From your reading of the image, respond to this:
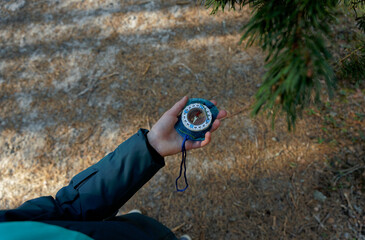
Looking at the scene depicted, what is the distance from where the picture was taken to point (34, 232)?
4.17 ft

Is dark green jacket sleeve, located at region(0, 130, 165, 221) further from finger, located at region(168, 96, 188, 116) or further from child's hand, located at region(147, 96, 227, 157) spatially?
finger, located at region(168, 96, 188, 116)

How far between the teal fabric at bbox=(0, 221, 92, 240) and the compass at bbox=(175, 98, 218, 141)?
1064 mm

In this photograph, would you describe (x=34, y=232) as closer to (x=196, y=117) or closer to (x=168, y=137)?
(x=168, y=137)

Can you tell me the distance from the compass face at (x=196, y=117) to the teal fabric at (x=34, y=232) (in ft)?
3.60

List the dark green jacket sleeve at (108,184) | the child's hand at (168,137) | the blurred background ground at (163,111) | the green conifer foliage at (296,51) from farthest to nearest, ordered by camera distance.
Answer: the blurred background ground at (163,111) → the child's hand at (168,137) → the dark green jacket sleeve at (108,184) → the green conifer foliage at (296,51)

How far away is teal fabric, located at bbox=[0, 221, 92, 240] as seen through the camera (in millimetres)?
1222

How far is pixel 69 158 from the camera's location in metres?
3.31

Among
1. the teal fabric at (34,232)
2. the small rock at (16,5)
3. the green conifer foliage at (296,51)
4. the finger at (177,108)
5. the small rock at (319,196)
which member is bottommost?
the small rock at (319,196)

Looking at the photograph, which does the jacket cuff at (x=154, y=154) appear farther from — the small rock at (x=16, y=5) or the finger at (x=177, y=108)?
the small rock at (x=16, y=5)

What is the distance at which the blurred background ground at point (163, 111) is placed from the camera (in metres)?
2.87

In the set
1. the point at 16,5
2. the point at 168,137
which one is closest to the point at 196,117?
the point at 168,137

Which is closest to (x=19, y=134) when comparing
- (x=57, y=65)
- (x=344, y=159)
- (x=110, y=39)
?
(x=57, y=65)

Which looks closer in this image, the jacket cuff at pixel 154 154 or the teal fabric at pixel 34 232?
the teal fabric at pixel 34 232

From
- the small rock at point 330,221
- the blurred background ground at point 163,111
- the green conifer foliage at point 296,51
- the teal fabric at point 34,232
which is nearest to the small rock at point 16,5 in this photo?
the blurred background ground at point 163,111
